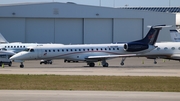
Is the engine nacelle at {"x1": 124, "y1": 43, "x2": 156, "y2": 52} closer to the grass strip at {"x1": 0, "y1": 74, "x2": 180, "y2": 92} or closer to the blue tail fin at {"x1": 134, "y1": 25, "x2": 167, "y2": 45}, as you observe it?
the blue tail fin at {"x1": 134, "y1": 25, "x2": 167, "y2": 45}

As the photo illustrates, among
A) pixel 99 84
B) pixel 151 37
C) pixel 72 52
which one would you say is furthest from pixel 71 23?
pixel 99 84

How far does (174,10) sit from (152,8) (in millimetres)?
9063

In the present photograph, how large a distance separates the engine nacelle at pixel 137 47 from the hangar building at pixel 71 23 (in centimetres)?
3664

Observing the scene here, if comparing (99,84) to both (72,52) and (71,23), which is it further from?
(71,23)

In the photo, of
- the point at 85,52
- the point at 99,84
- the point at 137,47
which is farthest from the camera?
the point at 137,47

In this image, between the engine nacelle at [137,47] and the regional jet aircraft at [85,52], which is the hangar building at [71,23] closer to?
the regional jet aircraft at [85,52]

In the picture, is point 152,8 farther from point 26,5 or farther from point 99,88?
point 99,88

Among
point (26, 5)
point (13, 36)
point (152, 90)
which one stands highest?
point (26, 5)

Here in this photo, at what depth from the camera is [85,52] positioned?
171ft

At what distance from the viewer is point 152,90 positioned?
83.8ft

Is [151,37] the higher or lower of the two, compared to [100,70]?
higher

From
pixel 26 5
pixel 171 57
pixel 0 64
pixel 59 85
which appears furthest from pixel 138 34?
pixel 59 85

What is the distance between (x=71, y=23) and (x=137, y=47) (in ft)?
126

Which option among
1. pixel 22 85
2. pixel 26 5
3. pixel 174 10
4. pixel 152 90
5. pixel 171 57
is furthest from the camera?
pixel 174 10
